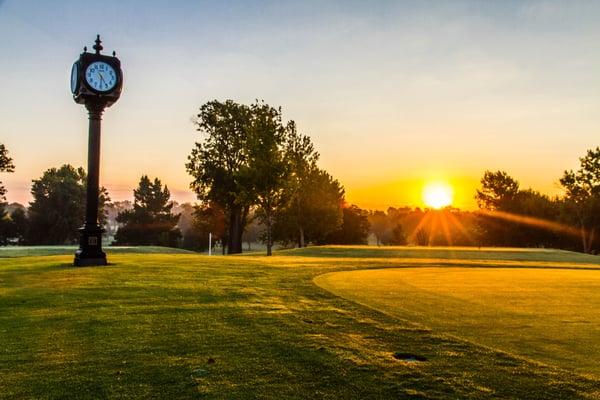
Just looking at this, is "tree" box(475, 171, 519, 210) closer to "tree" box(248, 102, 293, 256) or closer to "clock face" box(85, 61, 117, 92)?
"tree" box(248, 102, 293, 256)

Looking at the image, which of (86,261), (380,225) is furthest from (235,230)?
Answer: (380,225)

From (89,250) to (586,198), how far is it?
7540 centimetres

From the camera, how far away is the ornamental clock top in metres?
18.4

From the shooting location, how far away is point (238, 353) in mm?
6270

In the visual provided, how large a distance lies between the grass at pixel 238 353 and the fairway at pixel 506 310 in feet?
1.34

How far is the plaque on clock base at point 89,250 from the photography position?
17234 millimetres

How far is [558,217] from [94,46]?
76441mm

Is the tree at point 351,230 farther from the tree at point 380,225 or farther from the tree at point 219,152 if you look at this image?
the tree at point 380,225

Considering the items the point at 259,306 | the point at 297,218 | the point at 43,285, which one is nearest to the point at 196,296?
the point at 259,306

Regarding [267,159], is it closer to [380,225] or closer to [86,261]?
[86,261]

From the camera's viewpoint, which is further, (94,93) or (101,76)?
(101,76)

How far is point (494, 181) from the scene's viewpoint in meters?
93.3

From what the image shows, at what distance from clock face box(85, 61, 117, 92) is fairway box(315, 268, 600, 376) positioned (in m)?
10.9

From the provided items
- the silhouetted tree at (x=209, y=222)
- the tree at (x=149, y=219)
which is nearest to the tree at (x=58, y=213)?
the tree at (x=149, y=219)
